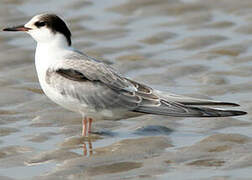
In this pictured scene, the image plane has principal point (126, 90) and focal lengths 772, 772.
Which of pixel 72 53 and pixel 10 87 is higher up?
pixel 72 53

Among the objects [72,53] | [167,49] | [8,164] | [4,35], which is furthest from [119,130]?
[4,35]

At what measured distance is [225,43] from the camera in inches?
390

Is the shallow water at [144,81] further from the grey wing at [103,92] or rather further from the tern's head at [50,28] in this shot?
the tern's head at [50,28]

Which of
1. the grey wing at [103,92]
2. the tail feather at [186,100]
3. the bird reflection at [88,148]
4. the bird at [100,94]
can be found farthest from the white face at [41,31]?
the tail feather at [186,100]

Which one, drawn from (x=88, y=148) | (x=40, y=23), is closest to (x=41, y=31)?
(x=40, y=23)

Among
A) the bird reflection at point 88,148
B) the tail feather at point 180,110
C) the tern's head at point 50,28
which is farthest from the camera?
the tern's head at point 50,28

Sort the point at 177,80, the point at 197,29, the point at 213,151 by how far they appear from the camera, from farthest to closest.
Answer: the point at 197,29 < the point at 177,80 < the point at 213,151

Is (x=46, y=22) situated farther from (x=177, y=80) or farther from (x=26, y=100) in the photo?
(x=177, y=80)

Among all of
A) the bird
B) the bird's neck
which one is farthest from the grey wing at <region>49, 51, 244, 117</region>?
the bird's neck

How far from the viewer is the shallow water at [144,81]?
6.29m

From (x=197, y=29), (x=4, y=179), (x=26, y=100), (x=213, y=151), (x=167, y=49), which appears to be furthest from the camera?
(x=197, y=29)

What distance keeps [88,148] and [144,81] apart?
2085mm

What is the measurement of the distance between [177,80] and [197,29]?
1916 millimetres

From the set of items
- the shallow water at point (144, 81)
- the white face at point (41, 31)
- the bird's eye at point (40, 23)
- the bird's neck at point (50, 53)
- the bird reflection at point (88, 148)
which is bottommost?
the bird reflection at point (88, 148)
